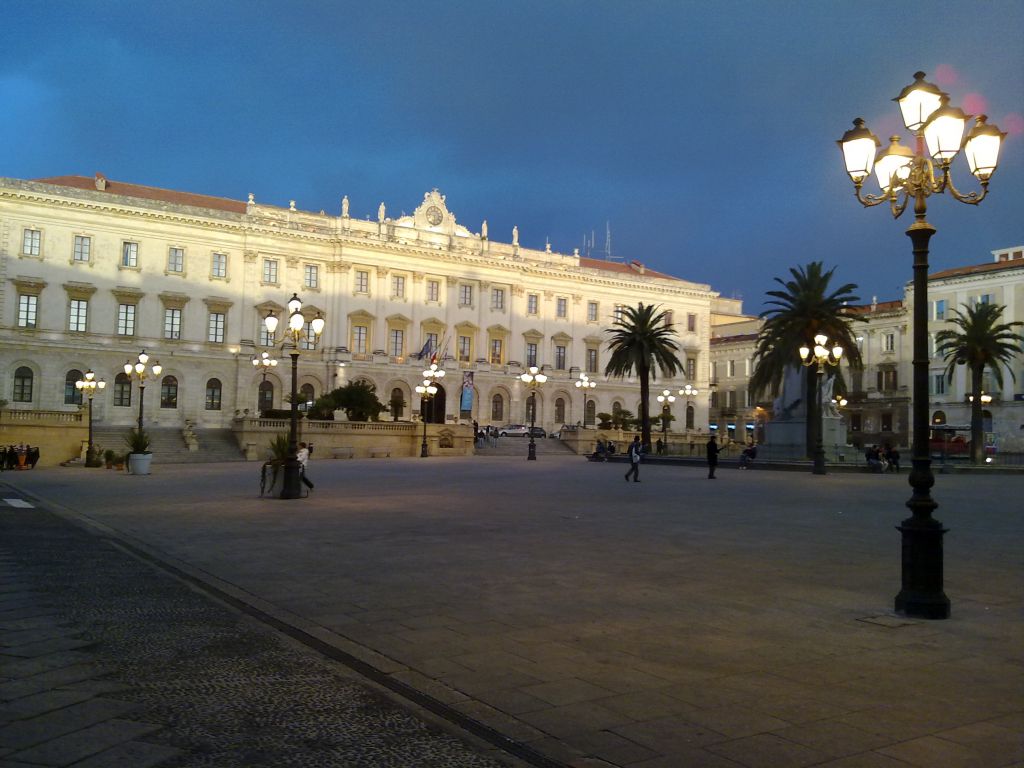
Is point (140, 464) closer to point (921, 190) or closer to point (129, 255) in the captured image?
point (921, 190)

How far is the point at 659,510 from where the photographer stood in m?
16.8

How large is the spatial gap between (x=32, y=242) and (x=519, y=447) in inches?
1331

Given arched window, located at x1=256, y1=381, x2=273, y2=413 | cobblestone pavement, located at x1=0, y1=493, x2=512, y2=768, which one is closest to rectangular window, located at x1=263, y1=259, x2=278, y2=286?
arched window, located at x1=256, y1=381, x2=273, y2=413

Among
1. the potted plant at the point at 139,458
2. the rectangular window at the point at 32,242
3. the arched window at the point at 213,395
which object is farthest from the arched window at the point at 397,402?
the potted plant at the point at 139,458

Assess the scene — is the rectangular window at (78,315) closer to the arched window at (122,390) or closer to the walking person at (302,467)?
the arched window at (122,390)

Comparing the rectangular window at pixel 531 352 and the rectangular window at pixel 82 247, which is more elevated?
the rectangular window at pixel 82 247

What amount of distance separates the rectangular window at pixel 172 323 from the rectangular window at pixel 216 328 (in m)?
2.05

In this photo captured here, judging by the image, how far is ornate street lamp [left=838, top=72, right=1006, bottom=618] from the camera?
7125 millimetres

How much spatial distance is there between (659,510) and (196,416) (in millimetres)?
47906

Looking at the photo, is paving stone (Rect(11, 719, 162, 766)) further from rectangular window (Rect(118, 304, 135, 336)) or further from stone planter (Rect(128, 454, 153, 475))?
rectangular window (Rect(118, 304, 135, 336))

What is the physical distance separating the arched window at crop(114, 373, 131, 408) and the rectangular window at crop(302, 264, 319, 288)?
14.2m

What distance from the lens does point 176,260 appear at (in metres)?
58.3

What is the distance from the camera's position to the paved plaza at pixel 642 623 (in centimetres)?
437

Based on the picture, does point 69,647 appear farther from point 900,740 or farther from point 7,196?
point 7,196
